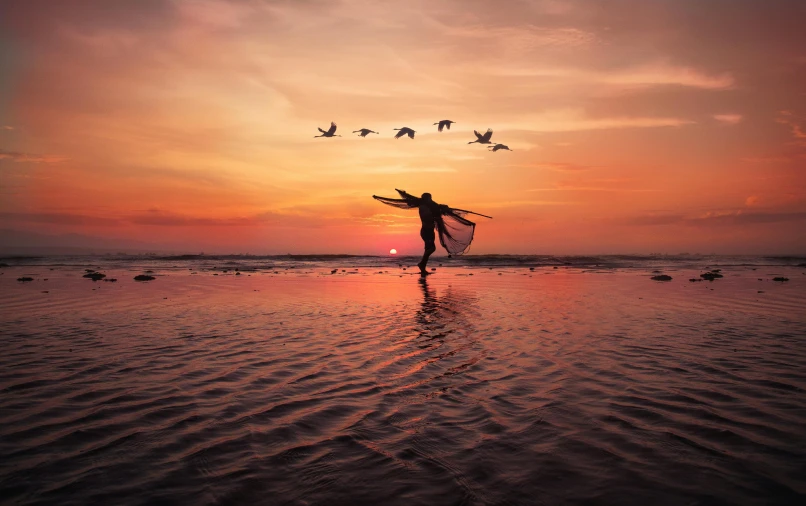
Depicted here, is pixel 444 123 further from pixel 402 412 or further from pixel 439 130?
pixel 402 412

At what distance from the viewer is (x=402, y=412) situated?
492cm

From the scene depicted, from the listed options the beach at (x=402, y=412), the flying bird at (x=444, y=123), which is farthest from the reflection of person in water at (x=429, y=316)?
the flying bird at (x=444, y=123)

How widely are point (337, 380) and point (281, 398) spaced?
89 cm

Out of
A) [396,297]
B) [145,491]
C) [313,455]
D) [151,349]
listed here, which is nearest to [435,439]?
[313,455]

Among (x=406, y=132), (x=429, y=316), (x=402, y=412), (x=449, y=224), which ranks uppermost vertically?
(x=406, y=132)

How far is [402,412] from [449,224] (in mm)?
24367

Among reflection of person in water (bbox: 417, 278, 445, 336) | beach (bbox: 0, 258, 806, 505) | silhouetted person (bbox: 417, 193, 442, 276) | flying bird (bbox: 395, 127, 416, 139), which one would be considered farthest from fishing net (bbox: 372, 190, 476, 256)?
beach (bbox: 0, 258, 806, 505)

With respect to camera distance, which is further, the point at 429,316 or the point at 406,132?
the point at 406,132

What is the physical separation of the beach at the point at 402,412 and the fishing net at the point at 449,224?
60.8 feet

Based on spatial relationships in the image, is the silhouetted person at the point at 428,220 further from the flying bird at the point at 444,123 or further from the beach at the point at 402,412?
the beach at the point at 402,412

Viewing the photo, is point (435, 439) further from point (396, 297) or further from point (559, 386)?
point (396, 297)

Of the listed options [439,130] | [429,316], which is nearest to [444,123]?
[439,130]

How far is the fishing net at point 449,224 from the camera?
94.1 ft

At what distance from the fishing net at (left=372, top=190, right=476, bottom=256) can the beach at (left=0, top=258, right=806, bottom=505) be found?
1853 centimetres
